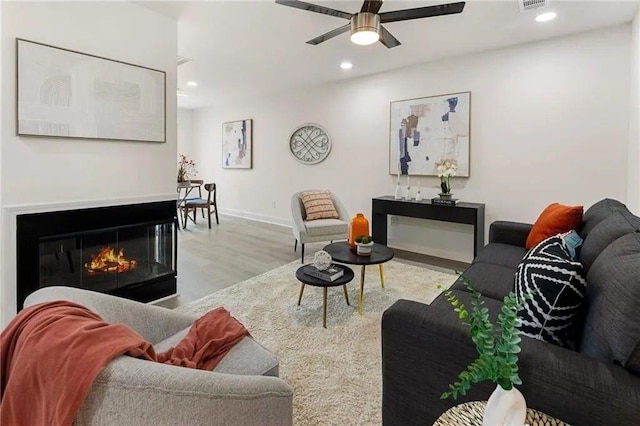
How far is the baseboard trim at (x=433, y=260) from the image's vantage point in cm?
417

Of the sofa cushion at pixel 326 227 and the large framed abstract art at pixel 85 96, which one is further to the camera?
the sofa cushion at pixel 326 227

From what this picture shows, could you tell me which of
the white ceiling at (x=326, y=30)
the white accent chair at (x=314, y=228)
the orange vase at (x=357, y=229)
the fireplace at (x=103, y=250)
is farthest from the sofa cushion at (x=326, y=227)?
the white ceiling at (x=326, y=30)

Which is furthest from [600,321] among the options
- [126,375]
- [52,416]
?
[52,416]

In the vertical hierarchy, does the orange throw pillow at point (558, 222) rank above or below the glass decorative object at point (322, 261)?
above

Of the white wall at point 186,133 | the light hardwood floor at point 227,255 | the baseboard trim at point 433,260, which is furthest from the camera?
the white wall at point 186,133

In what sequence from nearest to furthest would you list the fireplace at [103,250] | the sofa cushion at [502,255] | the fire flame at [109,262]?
the fireplace at [103,250] → the sofa cushion at [502,255] → the fire flame at [109,262]

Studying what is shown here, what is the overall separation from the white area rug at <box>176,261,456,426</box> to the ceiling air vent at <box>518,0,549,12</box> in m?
2.51

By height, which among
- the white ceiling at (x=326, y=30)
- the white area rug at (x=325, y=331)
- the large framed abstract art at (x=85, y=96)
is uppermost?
the white ceiling at (x=326, y=30)

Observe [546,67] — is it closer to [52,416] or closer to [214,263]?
[214,263]

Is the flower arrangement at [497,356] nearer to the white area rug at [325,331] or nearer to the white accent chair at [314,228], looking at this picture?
the white area rug at [325,331]

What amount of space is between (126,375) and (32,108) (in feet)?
7.89

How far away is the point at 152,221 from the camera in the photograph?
9.99 feet

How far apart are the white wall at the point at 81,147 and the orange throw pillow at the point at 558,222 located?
3131 millimetres

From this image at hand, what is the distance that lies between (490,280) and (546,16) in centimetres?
250
